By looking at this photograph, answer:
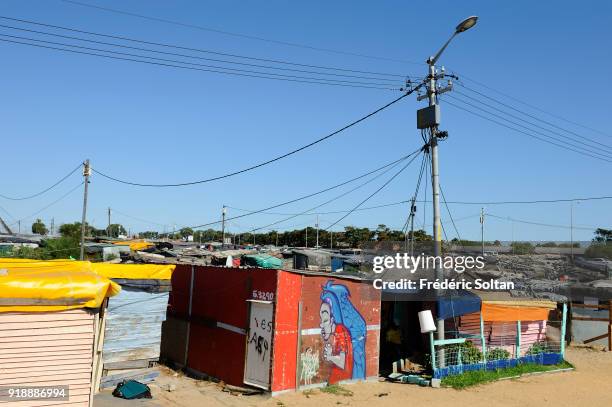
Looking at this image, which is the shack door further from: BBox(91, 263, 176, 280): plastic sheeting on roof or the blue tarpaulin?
the blue tarpaulin

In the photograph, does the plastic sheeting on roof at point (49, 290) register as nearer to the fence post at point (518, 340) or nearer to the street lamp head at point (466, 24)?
the street lamp head at point (466, 24)

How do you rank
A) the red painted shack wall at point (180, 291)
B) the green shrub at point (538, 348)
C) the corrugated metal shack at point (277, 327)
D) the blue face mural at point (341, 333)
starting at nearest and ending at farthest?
the corrugated metal shack at point (277, 327), the blue face mural at point (341, 333), the red painted shack wall at point (180, 291), the green shrub at point (538, 348)

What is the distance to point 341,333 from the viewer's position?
44.5 ft

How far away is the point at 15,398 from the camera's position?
7164 millimetres

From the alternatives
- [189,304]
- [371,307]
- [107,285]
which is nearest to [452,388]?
[371,307]

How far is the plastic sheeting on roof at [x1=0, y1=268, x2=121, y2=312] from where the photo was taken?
7.14m

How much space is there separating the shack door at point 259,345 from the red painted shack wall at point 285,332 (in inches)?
6.6

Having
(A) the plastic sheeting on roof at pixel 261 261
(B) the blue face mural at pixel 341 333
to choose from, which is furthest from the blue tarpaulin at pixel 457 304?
(A) the plastic sheeting on roof at pixel 261 261

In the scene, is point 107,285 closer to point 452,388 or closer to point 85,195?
Result: point 452,388

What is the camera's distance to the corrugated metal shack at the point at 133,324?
12.3 m

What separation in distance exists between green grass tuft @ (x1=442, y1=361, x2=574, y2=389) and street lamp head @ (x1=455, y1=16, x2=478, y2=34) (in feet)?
31.1

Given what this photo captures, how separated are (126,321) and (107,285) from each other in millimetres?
5437

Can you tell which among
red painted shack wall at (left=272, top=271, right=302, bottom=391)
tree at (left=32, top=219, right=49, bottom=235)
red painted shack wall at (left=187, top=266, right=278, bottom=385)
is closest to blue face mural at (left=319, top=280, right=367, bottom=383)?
red painted shack wall at (left=272, top=271, right=302, bottom=391)

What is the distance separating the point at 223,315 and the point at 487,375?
7826 mm
